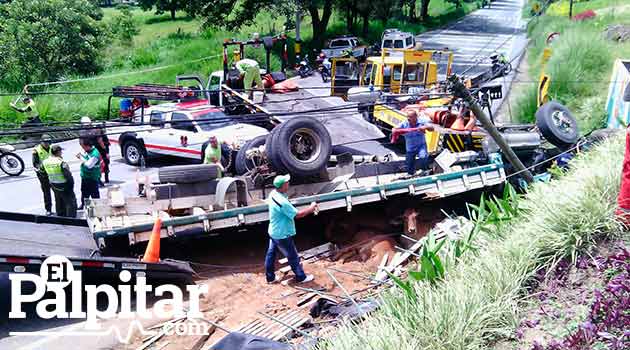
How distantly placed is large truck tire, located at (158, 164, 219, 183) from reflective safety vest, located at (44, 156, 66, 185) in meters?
2.16

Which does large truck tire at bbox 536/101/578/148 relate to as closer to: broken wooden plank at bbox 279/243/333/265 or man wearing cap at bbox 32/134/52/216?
broken wooden plank at bbox 279/243/333/265

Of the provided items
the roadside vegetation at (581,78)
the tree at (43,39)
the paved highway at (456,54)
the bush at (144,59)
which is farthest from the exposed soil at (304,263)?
the bush at (144,59)

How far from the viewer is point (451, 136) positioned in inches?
515

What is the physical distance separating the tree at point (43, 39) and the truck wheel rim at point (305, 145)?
17.9 metres

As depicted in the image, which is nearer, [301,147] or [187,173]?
[187,173]

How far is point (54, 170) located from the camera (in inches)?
440

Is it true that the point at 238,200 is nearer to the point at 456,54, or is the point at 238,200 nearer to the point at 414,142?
the point at 414,142

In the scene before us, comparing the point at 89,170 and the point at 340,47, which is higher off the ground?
the point at 340,47

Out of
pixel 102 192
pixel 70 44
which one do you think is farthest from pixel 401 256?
pixel 70 44

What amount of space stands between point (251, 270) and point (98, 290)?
7.98ft

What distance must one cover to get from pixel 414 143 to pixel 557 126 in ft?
11.6

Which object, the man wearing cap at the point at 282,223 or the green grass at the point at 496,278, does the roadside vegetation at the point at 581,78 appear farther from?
the green grass at the point at 496,278

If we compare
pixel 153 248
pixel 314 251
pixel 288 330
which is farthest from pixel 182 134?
pixel 288 330

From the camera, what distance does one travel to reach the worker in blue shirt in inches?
462
